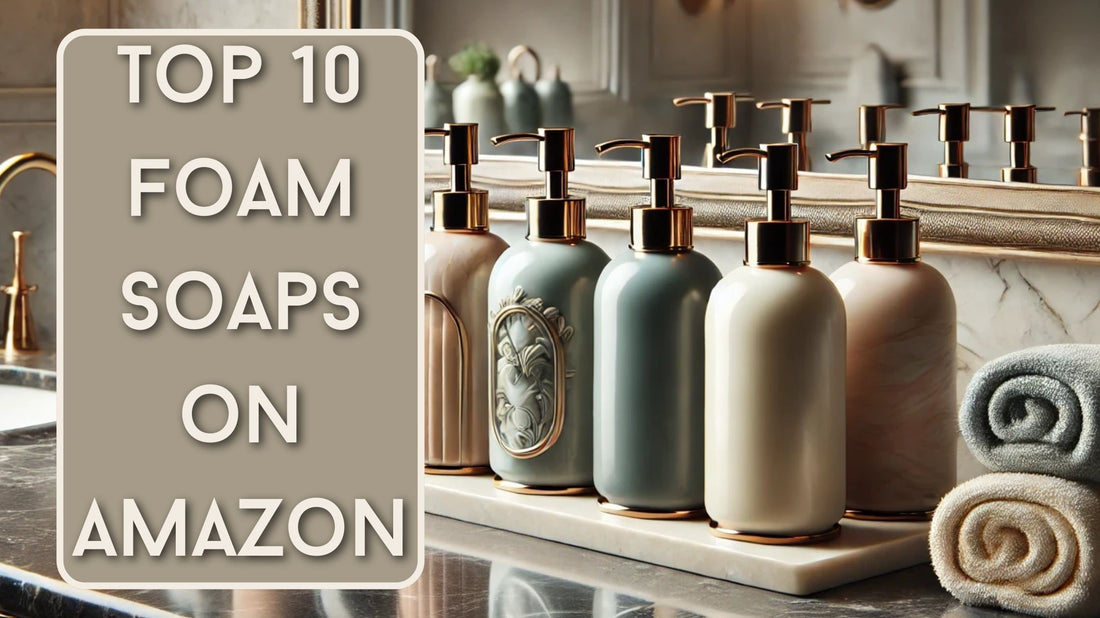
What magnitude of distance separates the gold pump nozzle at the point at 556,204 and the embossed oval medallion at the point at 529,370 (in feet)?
0.15

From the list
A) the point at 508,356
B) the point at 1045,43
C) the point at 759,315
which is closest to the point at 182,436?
the point at 508,356

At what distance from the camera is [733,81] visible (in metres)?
1.05

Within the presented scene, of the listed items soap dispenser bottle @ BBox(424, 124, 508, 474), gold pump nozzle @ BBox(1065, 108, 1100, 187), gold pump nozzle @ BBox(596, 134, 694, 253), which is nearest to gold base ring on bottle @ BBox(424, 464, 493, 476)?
soap dispenser bottle @ BBox(424, 124, 508, 474)

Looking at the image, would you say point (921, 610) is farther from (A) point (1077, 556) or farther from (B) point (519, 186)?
(B) point (519, 186)

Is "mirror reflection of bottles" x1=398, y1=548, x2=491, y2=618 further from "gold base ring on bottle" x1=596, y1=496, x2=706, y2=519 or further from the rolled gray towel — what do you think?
the rolled gray towel

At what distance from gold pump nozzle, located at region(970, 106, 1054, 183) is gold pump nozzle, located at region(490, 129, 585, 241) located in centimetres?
29

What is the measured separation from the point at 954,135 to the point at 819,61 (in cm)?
12

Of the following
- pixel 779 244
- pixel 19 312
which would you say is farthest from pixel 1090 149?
pixel 19 312

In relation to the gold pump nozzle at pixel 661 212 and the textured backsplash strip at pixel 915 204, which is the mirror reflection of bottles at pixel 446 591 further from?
the textured backsplash strip at pixel 915 204

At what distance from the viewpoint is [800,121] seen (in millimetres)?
1013

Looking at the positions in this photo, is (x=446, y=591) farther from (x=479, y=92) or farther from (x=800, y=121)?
(x=479, y=92)

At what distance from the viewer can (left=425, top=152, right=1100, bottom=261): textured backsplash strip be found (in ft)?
2.95

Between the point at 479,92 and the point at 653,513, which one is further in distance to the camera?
the point at 479,92

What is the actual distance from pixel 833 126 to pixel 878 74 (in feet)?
0.16
